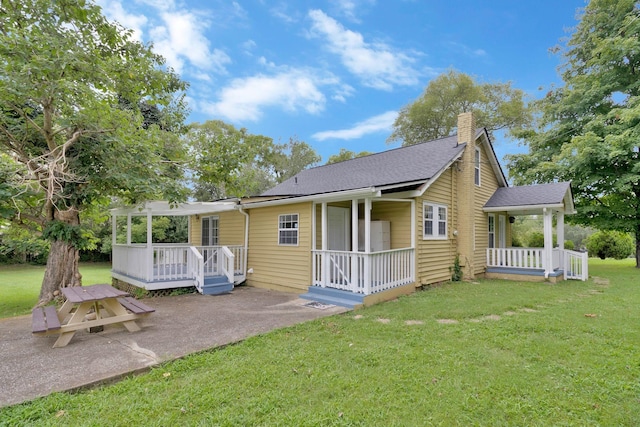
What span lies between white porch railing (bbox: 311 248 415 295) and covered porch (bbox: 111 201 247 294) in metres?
3.02

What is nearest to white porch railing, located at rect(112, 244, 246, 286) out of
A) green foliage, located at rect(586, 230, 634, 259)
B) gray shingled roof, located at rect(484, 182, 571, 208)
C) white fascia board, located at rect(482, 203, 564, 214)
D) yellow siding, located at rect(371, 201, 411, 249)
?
yellow siding, located at rect(371, 201, 411, 249)

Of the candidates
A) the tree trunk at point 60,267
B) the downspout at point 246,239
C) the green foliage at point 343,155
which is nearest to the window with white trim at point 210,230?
the downspout at point 246,239

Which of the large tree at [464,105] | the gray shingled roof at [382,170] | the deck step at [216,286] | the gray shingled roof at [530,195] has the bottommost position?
the deck step at [216,286]

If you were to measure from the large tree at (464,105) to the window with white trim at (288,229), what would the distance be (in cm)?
→ 2176

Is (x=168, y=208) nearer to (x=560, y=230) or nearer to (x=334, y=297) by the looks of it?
(x=334, y=297)

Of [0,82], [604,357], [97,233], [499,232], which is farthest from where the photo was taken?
[97,233]

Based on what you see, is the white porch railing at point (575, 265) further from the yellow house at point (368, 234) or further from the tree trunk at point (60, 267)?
the tree trunk at point (60, 267)

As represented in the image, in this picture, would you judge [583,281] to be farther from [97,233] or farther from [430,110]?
[97,233]

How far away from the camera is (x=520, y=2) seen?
46.6 ft

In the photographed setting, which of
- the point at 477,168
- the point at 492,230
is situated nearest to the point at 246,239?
the point at 477,168

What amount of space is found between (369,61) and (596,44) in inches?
461

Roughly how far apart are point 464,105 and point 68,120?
88.9 ft

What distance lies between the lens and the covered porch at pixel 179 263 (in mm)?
8797

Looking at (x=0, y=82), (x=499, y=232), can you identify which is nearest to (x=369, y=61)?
(x=499, y=232)
